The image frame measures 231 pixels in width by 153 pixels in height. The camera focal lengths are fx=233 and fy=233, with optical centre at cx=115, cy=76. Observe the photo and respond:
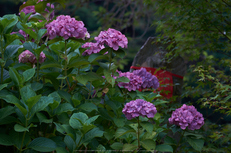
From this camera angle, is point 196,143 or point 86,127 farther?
point 196,143

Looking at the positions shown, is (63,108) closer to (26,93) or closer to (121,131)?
(26,93)

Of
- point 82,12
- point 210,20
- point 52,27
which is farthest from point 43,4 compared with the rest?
point 82,12

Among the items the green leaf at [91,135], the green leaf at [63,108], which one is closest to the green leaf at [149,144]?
the green leaf at [91,135]

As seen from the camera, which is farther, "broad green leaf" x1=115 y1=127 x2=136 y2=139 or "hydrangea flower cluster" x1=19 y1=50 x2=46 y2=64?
"hydrangea flower cluster" x1=19 y1=50 x2=46 y2=64

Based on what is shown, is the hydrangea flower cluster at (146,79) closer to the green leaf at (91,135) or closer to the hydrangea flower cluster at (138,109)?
the hydrangea flower cluster at (138,109)

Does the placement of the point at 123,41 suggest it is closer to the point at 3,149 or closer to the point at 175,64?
the point at 3,149

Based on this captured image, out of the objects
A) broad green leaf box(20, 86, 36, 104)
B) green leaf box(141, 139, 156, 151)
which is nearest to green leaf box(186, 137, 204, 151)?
green leaf box(141, 139, 156, 151)

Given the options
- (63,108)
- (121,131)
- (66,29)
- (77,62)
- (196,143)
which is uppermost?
(66,29)

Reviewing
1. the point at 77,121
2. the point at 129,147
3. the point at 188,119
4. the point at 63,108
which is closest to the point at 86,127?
the point at 77,121

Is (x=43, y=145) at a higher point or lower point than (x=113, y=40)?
lower

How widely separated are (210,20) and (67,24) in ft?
4.22

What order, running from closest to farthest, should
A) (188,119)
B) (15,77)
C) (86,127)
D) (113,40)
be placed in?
(86,127) < (15,77) < (113,40) < (188,119)

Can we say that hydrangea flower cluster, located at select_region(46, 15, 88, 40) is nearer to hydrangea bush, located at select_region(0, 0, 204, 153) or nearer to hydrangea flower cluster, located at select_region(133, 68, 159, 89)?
hydrangea bush, located at select_region(0, 0, 204, 153)

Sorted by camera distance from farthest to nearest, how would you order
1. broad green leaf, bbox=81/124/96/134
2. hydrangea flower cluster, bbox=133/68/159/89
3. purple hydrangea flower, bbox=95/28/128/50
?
hydrangea flower cluster, bbox=133/68/159/89, purple hydrangea flower, bbox=95/28/128/50, broad green leaf, bbox=81/124/96/134
